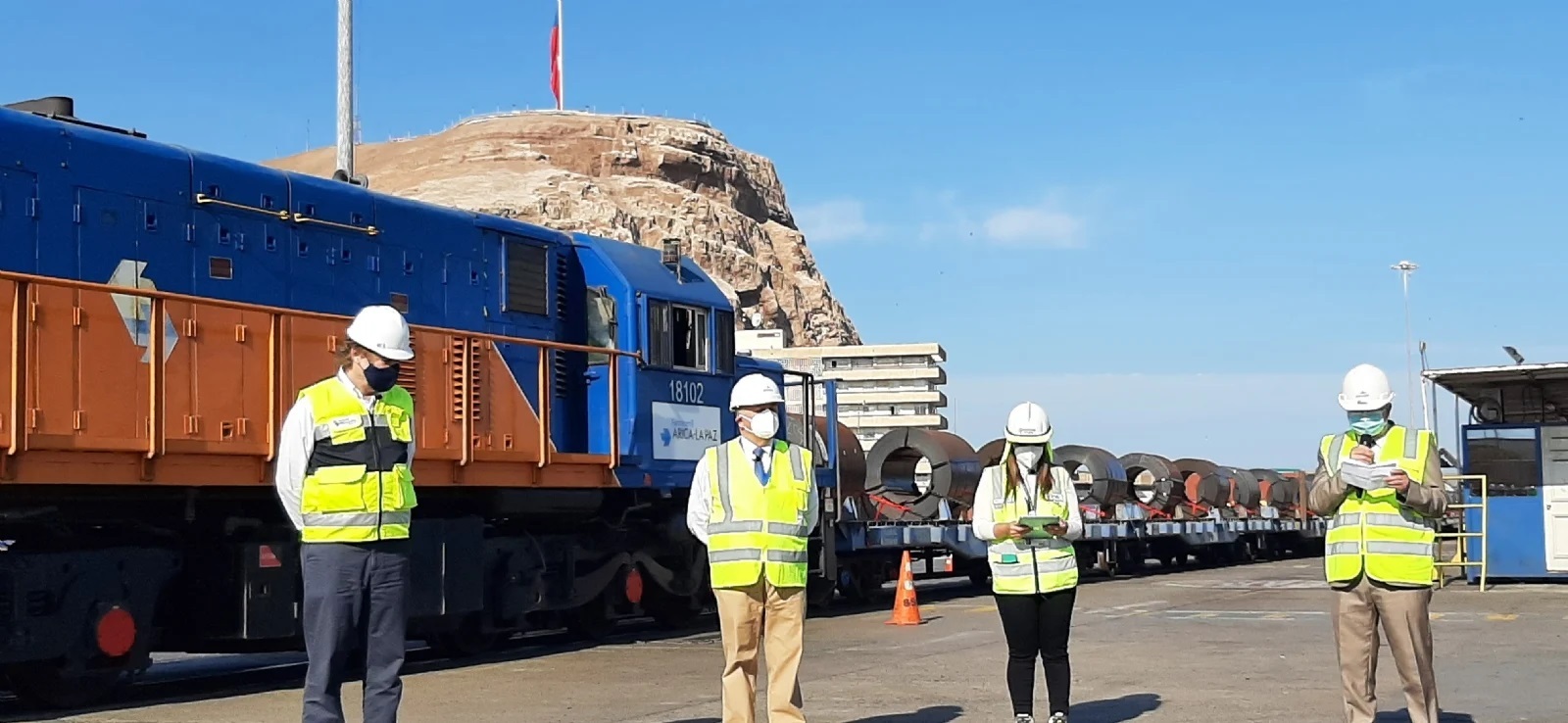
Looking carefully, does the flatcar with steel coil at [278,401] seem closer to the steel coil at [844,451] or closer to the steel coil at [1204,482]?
the steel coil at [844,451]

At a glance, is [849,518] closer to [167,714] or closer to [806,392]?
[806,392]

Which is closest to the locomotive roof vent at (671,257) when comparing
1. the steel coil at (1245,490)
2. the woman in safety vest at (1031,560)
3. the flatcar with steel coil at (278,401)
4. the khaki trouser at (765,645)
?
the flatcar with steel coil at (278,401)

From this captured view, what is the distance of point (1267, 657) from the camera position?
13070mm

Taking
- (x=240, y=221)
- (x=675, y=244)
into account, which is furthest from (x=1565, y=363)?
(x=240, y=221)

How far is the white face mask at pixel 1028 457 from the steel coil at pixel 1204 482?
24.4 metres

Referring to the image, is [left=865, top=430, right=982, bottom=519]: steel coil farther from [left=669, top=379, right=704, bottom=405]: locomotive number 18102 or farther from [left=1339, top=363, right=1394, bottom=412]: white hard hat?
[left=1339, top=363, right=1394, bottom=412]: white hard hat

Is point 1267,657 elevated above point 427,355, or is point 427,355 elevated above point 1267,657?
point 427,355

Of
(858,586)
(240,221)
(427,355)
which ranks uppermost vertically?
(240,221)

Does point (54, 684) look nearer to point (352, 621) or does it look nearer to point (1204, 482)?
point (352, 621)

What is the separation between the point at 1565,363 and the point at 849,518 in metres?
9.24

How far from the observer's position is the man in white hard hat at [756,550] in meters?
7.89

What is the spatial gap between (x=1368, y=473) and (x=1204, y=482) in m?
26.2

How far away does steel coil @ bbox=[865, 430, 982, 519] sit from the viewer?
2380 cm

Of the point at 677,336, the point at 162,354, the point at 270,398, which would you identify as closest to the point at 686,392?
the point at 677,336
